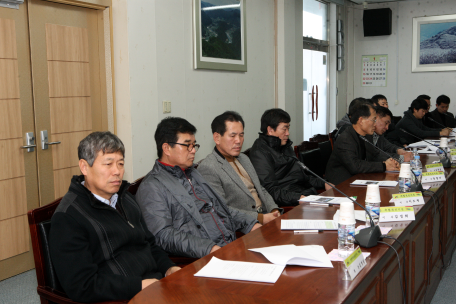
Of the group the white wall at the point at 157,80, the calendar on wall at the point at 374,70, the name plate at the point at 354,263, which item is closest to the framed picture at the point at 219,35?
the white wall at the point at 157,80

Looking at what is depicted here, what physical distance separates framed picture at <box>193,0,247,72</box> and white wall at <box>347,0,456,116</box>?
4025 mm

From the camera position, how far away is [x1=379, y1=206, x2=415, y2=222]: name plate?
2129mm

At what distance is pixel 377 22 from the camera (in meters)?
8.00

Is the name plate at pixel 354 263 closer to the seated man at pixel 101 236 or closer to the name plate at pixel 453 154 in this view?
the seated man at pixel 101 236

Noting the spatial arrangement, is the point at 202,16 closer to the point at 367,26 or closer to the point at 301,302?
the point at 301,302

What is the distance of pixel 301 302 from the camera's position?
1.29 metres

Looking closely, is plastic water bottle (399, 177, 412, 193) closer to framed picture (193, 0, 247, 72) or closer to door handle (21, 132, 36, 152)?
framed picture (193, 0, 247, 72)

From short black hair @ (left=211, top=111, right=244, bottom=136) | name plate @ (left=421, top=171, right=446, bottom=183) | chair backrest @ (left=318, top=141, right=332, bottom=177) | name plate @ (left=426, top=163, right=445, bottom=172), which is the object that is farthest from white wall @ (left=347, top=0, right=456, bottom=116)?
short black hair @ (left=211, top=111, right=244, bottom=136)

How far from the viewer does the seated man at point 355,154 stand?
3430 millimetres

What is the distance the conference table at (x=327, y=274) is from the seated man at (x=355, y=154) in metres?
0.51

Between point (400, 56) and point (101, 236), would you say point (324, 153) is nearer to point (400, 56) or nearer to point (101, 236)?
point (101, 236)

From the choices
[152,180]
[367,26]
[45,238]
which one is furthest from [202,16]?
[367,26]

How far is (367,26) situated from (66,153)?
21.1ft

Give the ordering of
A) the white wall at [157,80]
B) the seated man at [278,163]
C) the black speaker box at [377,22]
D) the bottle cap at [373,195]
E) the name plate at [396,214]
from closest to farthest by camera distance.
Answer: the bottle cap at [373,195]
the name plate at [396,214]
the seated man at [278,163]
the white wall at [157,80]
the black speaker box at [377,22]
